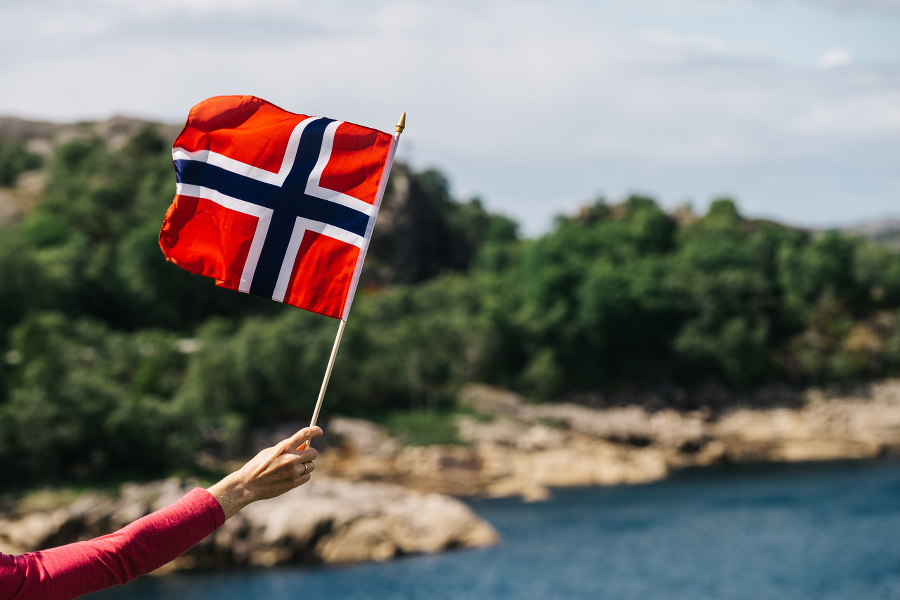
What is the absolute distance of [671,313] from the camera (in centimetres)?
7338

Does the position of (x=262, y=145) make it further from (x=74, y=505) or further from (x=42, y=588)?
(x=74, y=505)

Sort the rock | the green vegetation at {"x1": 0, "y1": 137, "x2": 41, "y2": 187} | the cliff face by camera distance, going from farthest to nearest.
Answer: the green vegetation at {"x1": 0, "y1": 137, "x2": 41, "y2": 187}
the cliff face
the rock

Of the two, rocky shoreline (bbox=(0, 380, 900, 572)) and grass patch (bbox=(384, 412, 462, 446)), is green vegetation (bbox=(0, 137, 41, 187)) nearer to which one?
grass patch (bbox=(384, 412, 462, 446))

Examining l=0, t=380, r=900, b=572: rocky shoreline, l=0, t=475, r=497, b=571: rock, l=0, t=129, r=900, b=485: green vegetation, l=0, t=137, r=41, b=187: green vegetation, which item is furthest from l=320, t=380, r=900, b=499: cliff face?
l=0, t=137, r=41, b=187: green vegetation

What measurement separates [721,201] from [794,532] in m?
53.1

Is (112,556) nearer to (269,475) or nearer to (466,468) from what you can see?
(269,475)

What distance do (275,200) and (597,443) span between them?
54932 mm

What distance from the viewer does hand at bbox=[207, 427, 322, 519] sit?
3.57 m

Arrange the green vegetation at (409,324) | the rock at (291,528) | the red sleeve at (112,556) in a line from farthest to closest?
the green vegetation at (409,324)
the rock at (291,528)
the red sleeve at (112,556)

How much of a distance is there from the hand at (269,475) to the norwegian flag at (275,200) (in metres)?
1.66

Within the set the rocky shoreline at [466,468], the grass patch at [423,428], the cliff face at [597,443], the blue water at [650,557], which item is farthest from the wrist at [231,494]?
the grass patch at [423,428]

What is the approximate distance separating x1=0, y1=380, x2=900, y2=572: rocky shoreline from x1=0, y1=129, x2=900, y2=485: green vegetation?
2.73 m

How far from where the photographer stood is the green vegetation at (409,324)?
47.8 m

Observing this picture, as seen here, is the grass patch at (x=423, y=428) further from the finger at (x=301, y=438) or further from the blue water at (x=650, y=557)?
the finger at (x=301, y=438)
